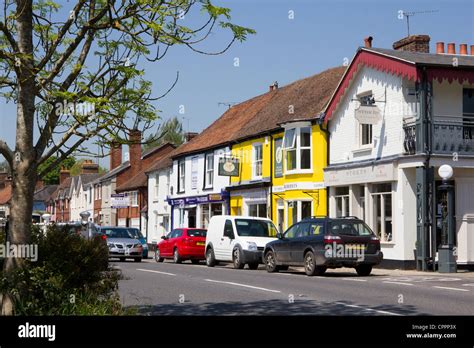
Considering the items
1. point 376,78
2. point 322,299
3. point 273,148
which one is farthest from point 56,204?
point 322,299

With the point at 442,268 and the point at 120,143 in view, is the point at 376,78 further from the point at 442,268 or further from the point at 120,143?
the point at 120,143

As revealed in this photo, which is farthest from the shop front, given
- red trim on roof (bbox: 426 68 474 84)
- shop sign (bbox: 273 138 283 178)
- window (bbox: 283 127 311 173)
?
red trim on roof (bbox: 426 68 474 84)

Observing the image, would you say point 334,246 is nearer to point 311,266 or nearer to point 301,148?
point 311,266

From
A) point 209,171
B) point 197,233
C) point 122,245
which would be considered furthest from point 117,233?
point 209,171

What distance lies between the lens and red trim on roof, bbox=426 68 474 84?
24.5m

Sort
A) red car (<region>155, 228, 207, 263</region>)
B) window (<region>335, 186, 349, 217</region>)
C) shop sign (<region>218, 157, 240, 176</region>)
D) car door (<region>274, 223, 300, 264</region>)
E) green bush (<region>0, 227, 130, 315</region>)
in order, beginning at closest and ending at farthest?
green bush (<region>0, 227, 130, 315</region>)
car door (<region>274, 223, 300, 264</region>)
window (<region>335, 186, 349, 217</region>)
red car (<region>155, 228, 207, 263</region>)
shop sign (<region>218, 157, 240, 176</region>)

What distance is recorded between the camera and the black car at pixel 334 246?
21.0 m

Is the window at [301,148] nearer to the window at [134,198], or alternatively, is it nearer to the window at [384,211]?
the window at [384,211]

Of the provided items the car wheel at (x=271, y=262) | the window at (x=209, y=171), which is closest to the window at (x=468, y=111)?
the car wheel at (x=271, y=262)

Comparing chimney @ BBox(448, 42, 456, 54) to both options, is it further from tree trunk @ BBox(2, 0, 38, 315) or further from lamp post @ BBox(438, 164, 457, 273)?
tree trunk @ BBox(2, 0, 38, 315)

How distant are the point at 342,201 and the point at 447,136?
20.4 ft

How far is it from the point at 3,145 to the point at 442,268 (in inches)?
695

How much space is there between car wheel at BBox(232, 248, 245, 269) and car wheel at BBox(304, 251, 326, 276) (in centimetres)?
468

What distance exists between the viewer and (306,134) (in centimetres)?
3241
